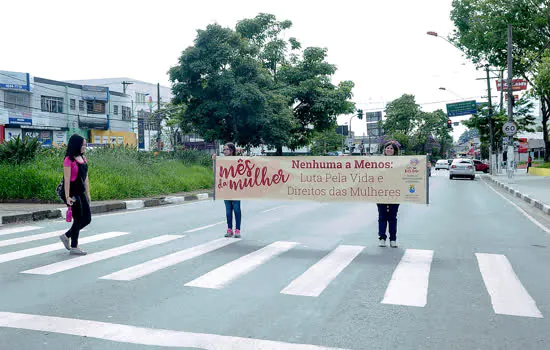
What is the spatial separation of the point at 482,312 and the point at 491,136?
42.1 meters

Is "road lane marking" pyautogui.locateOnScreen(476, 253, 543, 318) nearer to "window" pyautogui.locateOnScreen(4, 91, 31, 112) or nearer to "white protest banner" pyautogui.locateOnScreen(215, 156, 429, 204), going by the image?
"white protest banner" pyautogui.locateOnScreen(215, 156, 429, 204)

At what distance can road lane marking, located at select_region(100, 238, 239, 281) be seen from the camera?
20.6 ft

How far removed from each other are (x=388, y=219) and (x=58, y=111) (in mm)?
47073

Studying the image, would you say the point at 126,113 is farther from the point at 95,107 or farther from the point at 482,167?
the point at 482,167

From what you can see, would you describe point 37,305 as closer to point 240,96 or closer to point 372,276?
point 372,276

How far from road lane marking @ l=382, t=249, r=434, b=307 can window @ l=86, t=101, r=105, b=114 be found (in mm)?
51229

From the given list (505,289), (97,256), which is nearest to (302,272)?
(505,289)

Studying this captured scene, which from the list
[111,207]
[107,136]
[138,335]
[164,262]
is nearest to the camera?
[138,335]

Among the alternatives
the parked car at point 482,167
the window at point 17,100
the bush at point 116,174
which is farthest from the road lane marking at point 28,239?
the parked car at point 482,167

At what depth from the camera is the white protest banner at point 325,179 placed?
888 cm

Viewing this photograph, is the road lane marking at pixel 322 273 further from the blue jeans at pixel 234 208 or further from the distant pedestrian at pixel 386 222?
the blue jeans at pixel 234 208

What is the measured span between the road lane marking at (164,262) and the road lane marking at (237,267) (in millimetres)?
716

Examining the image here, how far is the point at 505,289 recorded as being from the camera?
5.77 m

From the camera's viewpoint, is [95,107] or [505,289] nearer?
[505,289]
